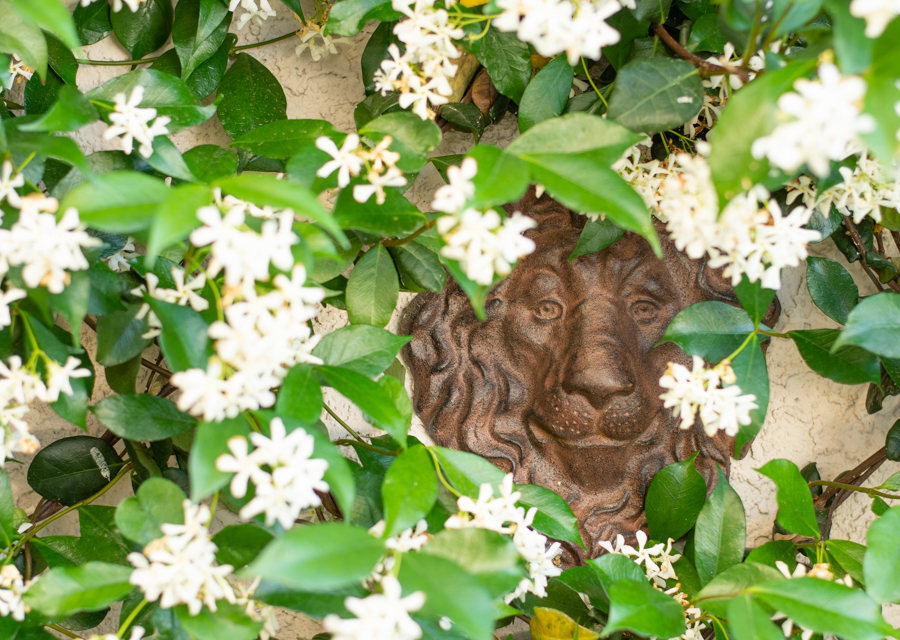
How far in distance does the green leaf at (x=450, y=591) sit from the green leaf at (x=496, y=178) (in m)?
0.25

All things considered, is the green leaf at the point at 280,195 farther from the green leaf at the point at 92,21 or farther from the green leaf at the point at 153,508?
the green leaf at the point at 92,21

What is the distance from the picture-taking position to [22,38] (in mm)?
546

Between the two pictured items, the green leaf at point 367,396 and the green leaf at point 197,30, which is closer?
the green leaf at point 367,396

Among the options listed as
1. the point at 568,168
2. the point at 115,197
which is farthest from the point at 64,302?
the point at 568,168

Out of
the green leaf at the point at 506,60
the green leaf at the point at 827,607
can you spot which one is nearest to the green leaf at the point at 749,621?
the green leaf at the point at 827,607

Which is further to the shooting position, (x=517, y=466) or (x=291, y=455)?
(x=517, y=466)

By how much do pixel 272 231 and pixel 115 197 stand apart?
111mm

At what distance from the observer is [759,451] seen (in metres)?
0.94

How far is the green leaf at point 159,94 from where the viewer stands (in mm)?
582

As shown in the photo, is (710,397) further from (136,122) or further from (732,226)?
(136,122)

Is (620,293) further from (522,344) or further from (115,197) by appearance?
(115,197)

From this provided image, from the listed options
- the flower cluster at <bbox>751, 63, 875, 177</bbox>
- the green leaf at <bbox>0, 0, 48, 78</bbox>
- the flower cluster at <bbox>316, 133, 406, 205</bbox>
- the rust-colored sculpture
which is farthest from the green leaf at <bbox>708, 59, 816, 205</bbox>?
the green leaf at <bbox>0, 0, 48, 78</bbox>

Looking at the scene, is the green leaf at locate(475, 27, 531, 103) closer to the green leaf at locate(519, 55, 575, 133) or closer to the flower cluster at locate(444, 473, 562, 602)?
the green leaf at locate(519, 55, 575, 133)

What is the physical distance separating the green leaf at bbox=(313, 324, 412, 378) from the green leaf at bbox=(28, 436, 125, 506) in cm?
41
